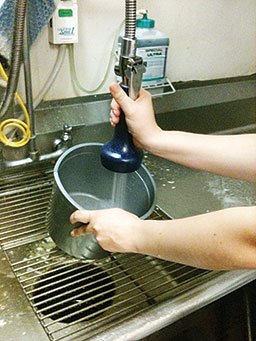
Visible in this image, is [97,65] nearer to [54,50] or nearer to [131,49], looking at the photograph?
[54,50]

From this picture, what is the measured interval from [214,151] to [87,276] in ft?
1.08

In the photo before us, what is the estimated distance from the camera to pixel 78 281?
803mm

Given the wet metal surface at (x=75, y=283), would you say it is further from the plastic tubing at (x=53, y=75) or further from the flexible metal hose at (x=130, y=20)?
the flexible metal hose at (x=130, y=20)

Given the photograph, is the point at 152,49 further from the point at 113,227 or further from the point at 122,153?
the point at 113,227

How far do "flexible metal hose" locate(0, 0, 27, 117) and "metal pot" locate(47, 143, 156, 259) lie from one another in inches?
7.1

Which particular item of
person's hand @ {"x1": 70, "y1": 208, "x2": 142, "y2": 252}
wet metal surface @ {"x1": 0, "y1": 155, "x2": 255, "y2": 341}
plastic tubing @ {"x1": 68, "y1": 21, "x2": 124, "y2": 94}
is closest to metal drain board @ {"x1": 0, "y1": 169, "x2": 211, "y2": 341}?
wet metal surface @ {"x1": 0, "y1": 155, "x2": 255, "y2": 341}

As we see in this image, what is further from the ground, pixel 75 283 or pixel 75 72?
pixel 75 72

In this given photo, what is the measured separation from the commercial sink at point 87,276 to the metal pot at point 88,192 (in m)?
0.06

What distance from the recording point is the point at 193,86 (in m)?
1.34

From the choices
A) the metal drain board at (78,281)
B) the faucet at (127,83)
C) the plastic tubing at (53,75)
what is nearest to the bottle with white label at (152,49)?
the plastic tubing at (53,75)

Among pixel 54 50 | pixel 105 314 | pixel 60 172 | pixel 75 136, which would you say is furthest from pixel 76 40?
pixel 105 314

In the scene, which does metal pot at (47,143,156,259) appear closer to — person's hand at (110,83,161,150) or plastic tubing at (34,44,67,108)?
person's hand at (110,83,161,150)

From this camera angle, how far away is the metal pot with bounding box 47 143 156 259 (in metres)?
0.80

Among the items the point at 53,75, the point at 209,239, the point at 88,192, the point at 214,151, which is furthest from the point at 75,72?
the point at 209,239
